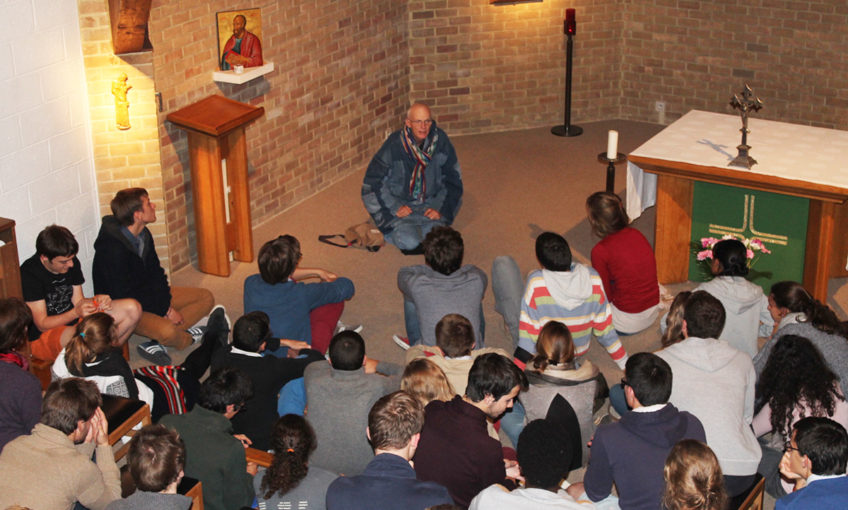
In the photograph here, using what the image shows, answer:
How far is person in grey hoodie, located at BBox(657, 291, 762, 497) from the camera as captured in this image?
4887mm

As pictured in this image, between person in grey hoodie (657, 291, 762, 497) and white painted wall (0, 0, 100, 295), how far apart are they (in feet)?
13.4

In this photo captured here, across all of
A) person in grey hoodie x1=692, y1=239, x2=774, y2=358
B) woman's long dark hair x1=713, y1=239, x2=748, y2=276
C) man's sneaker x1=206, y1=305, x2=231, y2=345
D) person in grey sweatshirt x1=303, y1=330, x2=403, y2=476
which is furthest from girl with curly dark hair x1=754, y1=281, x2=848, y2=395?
man's sneaker x1=206, y1=305, x2=231, y2=345

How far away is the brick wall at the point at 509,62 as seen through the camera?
10.8m

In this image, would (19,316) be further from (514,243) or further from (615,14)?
(615,14)

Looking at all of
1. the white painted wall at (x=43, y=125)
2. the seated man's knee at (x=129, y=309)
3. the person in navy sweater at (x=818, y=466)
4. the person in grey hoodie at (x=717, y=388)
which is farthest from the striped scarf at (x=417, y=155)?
the person in navy sweater at (x=818, y=466)

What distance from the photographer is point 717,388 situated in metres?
5.07

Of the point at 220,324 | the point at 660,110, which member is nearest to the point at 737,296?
the point at 220,324

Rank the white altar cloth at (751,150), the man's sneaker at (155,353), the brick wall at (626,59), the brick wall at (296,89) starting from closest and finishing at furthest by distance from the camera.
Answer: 1. the man's sneaker at (155,353)
2. the white altar cloth at (751,150)
3. the brick wall at (296,89)
4. the brick wall at (626,59)

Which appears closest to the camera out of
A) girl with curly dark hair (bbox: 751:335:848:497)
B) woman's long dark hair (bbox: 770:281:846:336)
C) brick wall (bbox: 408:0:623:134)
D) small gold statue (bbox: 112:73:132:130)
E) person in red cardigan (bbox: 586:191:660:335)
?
girl with curly dark hair (bbox: 751:335:848:497)

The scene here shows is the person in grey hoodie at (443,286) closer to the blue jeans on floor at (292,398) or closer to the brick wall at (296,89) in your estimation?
the blue jeans on floor at (292,398)

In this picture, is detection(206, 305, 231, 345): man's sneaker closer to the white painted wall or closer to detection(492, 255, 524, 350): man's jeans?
the white painted wall

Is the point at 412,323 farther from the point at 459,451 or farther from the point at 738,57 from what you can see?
the point at 738,57

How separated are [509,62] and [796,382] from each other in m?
6.57

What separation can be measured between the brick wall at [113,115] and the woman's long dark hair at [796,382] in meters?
4.41
